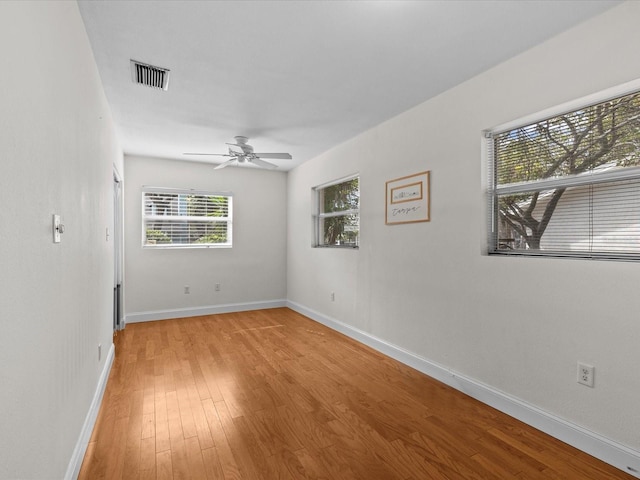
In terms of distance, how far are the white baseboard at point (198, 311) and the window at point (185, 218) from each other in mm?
1026

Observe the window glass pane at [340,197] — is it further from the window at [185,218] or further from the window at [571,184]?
the window at [571,184]

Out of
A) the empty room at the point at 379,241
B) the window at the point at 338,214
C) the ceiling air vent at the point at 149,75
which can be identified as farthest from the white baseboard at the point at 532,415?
the ceiling air vent at the point at 149,75

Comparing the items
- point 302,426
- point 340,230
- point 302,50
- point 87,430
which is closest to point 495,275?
point 302,426

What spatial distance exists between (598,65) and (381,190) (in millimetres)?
2044

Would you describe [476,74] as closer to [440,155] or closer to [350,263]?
[440,155]

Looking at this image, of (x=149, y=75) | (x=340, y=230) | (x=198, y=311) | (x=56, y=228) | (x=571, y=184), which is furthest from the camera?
(x=198, y=311)

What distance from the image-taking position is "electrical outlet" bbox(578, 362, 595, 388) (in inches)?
75.4

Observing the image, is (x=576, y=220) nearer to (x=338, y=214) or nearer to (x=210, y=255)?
(x=338, y=214)

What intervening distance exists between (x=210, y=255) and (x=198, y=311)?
927 mm

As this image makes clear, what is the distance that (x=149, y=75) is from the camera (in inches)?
101

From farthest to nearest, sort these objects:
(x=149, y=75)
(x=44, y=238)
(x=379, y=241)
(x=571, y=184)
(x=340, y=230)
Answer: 1. (x=340, y=230)
2. (x=379, y=241)
3. (x=149, y=75)
4. (x=571, y=184)
5. (x=44, y=238)

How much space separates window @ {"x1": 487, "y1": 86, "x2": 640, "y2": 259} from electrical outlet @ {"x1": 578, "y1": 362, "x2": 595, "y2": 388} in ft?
2.17

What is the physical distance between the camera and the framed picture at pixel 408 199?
10.1 ft

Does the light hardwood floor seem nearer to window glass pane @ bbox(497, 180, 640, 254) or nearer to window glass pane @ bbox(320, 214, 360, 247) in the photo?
window glass pane @ bbox(497, 180, 640, 254)
